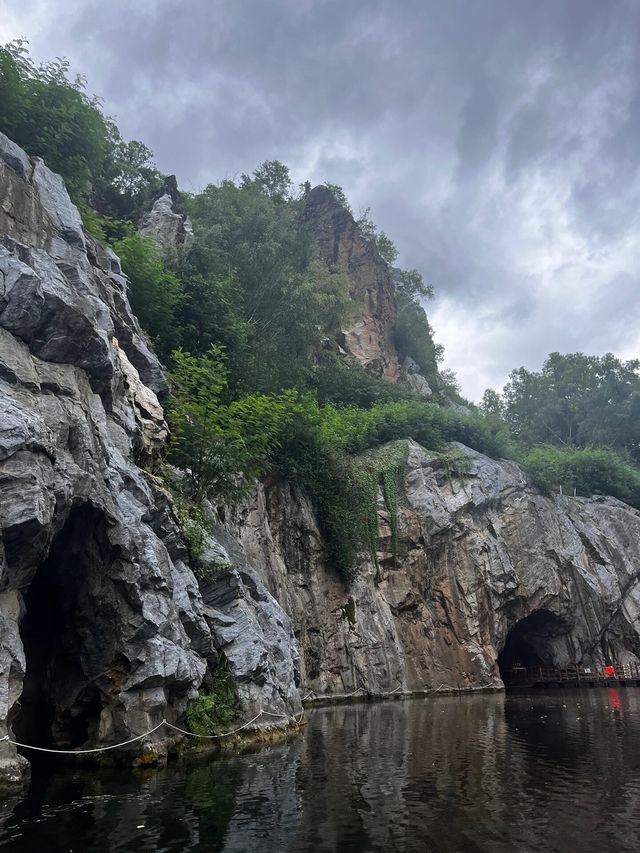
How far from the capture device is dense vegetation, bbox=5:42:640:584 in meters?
20.0

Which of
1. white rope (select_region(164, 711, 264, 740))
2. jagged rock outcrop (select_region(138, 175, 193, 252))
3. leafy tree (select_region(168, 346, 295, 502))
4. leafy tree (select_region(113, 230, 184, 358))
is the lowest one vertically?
white rope (select_region(164, 711, 264, 740))

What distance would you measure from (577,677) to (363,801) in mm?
34007

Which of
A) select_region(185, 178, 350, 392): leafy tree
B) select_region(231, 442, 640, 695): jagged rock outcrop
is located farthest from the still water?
select_region(185, 178, 350, 392): leafy tree

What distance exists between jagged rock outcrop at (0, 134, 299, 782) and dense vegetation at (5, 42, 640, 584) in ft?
10.9

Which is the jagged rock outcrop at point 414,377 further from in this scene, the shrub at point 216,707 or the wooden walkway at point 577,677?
the shrub at point 216,707

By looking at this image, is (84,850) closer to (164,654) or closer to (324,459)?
(164,654)

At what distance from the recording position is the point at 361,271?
58344mm

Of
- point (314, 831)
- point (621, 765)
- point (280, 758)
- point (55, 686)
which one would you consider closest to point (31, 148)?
point (55, 686)

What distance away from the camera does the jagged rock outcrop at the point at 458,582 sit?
27.8 metres

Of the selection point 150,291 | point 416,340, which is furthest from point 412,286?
point 150,291

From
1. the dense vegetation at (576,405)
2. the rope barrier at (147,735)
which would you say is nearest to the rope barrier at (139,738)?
the rope barrier at (147,735)

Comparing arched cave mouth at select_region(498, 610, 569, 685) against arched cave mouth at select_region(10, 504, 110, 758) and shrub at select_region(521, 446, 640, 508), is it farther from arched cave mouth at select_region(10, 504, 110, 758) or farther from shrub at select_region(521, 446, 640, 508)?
arched cave mouth at select_region(10, 504, 110, 758)

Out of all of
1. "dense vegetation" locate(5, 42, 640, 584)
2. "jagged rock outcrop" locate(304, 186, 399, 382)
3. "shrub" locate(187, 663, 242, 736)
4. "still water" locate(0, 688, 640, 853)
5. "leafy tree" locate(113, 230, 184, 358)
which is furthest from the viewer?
"jagged rock outcrop" locate(304, 186, 399, 382)

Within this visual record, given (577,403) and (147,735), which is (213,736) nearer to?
(147,735)
